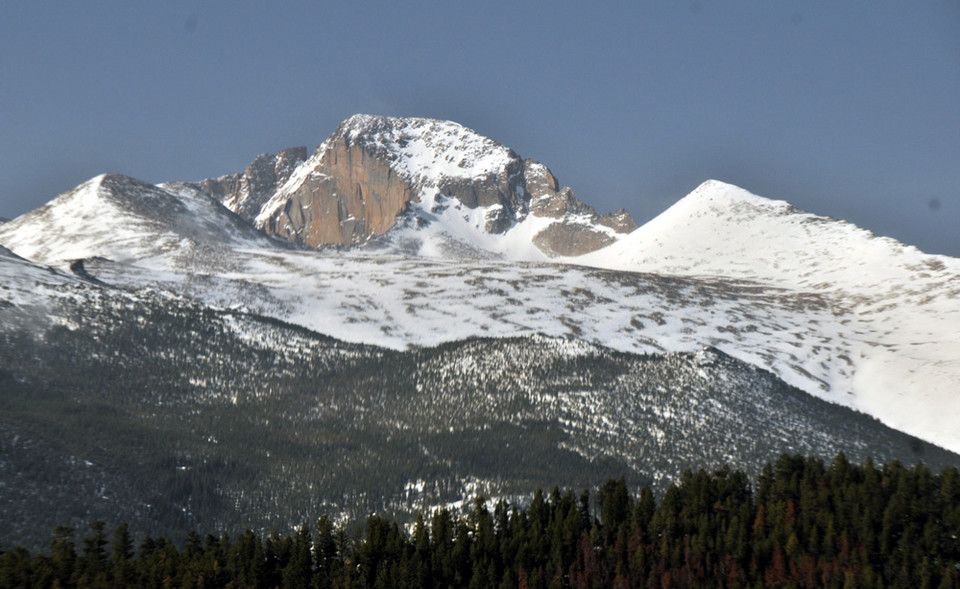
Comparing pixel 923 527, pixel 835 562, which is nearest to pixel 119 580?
A: pixel 835 562

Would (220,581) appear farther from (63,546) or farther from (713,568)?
(713,568)

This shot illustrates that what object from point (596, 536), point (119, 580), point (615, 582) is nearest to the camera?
point (119, 580)

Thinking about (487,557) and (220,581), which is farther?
(487,557)

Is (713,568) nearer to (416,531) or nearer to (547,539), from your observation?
(547,539)

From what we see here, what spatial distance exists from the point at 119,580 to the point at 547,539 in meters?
70.4

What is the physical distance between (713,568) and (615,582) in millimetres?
19111

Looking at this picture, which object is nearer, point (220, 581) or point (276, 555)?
point (220, 581)

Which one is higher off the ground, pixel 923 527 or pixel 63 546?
pixel 923 527

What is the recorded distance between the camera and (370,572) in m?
184

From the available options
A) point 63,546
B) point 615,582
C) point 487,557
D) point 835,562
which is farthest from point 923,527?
point 63,546

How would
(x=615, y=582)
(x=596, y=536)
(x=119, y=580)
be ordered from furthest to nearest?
1. (x=596, y=536)
2. (x=615, y=582)
3. (x=119, y=580)

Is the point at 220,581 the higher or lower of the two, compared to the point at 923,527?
lower

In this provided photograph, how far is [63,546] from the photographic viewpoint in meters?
186

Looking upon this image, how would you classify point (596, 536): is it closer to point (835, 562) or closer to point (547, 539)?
point (547, 539)
